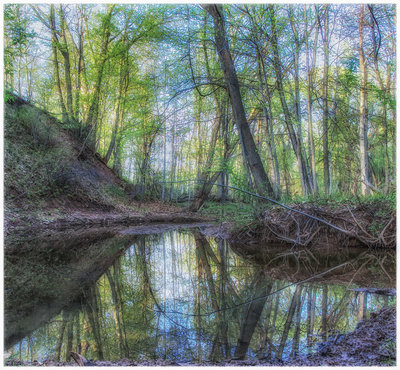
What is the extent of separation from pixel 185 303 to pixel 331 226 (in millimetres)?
3747

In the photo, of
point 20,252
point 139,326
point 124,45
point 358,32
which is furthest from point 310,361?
point 124,45

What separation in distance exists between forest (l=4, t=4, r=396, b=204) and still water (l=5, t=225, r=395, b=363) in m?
1.37

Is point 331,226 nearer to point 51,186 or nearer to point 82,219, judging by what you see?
point 82,219

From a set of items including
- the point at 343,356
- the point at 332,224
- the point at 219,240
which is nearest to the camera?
the point at 343,356

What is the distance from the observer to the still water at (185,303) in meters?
2.10

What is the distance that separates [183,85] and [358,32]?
6.23 m

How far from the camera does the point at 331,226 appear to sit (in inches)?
221

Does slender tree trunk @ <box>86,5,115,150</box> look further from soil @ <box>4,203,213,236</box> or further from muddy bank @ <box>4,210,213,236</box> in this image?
muddy bank @ <box>4,210,213,236</box>

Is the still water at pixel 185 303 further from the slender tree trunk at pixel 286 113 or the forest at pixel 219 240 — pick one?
the slender tree trunk at pixel 286 113

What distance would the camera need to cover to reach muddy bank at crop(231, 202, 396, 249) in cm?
554

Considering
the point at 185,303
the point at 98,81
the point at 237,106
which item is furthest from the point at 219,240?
the point at 98,81

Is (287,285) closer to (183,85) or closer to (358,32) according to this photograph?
(183,85)

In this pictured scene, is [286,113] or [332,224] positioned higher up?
[286,113]

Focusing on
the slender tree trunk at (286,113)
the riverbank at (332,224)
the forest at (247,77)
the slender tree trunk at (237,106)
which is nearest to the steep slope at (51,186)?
the forest at (247,77)
